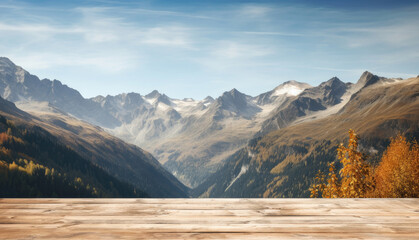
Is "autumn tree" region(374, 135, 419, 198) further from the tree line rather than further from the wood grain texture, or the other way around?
the wood grain texture

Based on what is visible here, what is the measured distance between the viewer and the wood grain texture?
274 inches

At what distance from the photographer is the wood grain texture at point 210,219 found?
22.8 feet

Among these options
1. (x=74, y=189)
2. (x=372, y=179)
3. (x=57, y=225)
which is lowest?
(x=74, y=189)

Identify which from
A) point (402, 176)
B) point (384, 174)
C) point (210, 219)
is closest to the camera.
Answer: point (210, 219)

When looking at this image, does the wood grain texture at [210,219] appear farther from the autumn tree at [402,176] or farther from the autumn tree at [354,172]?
the autumn tree at [354,172]

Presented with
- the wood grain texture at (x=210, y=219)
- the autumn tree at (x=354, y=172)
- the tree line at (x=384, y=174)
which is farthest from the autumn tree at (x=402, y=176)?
the wood grain texture at (x=210, y=219)

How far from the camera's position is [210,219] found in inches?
309

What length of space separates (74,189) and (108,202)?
187881 millimetres

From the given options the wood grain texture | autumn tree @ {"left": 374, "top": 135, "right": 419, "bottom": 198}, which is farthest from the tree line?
the wood grain texture

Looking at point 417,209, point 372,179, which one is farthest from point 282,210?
point 372,179

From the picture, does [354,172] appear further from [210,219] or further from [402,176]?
[210,219]

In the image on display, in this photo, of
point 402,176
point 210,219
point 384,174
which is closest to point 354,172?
point 402,176

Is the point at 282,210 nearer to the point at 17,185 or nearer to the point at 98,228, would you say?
the point at 98,228

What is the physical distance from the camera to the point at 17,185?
15725cm
